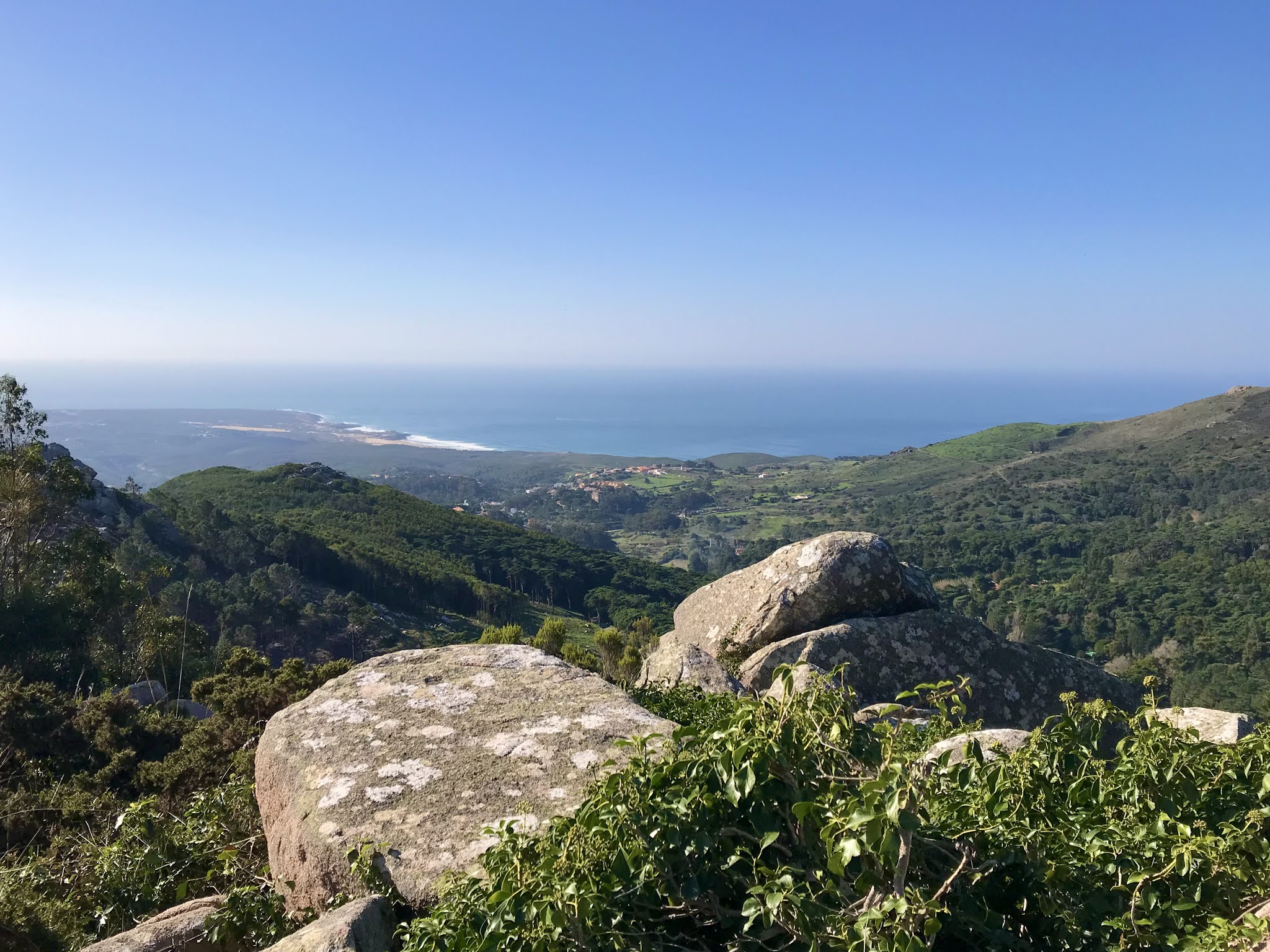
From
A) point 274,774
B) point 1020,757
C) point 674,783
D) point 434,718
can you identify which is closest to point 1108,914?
point 1020,757

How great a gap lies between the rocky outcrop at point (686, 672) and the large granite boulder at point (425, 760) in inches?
98.7

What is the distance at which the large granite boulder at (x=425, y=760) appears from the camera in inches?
162

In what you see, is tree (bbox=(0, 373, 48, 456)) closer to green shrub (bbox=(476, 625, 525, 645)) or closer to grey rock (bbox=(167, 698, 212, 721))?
grey rock (bbox=(167, 698, 212, 721))

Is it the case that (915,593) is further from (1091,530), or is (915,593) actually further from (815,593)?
(1091,530)

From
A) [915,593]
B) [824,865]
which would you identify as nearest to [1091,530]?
[915,593]

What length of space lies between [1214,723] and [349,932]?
5.71 meters

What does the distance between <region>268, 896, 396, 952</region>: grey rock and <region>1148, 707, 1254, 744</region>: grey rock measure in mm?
4633

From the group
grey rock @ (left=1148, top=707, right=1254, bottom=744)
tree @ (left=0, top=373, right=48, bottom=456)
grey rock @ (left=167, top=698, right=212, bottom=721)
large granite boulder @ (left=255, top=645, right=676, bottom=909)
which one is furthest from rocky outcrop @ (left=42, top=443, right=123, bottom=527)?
grey rock @ (left=1148, top=707, right=1254, bottom=744)

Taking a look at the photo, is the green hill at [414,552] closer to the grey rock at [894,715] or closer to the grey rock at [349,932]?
the grey rock at [894,715]

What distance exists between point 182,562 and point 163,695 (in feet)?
146

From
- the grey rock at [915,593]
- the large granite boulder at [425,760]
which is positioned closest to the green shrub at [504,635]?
the large granite boulder at [425,760]

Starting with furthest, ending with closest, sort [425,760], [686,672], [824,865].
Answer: [686,672], [425,760], [824,865]

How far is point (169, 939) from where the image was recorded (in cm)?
402

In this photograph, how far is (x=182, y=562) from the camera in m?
52.8
